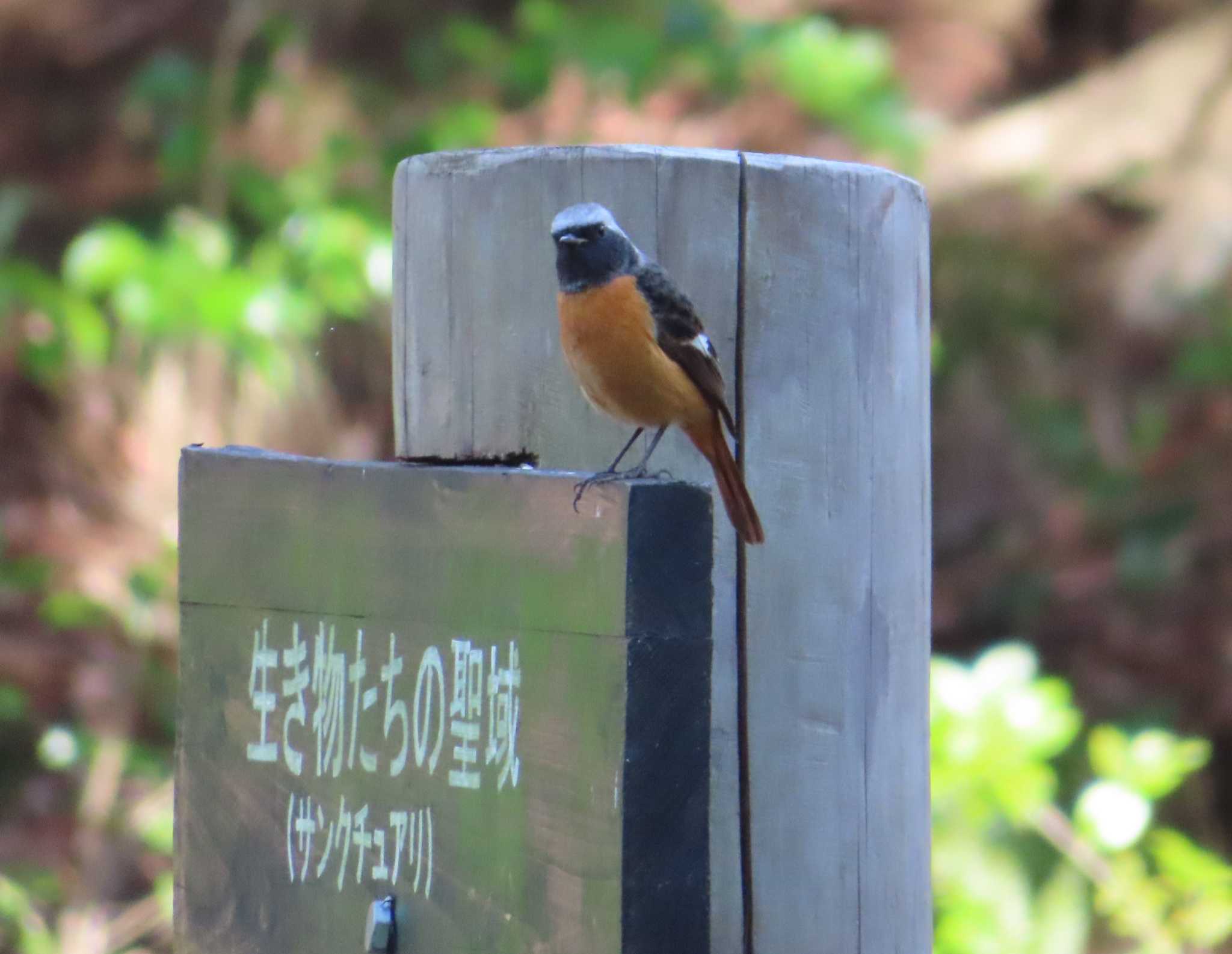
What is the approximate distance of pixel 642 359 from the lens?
2371 millimetres

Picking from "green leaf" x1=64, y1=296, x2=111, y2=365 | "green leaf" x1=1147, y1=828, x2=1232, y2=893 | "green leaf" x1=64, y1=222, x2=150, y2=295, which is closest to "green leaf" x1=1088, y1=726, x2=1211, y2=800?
"green leaf" x1=1147, y1=828, x2=1232, y2=893

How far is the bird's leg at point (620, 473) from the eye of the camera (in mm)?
1558

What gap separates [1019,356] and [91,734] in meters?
4.96

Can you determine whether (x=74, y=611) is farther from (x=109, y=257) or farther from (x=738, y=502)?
(x=738, y=502)

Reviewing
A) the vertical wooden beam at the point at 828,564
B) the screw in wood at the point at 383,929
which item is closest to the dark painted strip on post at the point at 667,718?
the screw in wood at the point at 383,929

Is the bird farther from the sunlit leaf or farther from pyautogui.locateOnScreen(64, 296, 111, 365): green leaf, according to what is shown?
pyautogui.locateOnScreen(64, 296, 111, 365): green leaf

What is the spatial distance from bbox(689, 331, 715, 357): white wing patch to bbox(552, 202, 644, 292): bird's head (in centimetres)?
13

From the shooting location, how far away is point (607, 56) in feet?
20.3

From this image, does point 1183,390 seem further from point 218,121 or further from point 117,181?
point 117,181

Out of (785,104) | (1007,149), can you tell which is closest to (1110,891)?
(785,104)

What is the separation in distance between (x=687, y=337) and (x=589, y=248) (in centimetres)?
19

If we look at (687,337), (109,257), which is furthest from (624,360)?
(109,257)

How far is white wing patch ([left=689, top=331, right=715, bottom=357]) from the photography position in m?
2.08

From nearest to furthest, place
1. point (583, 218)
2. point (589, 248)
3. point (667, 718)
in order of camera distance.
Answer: point (667, 718) < point (583, 218) < point (589, 248)
